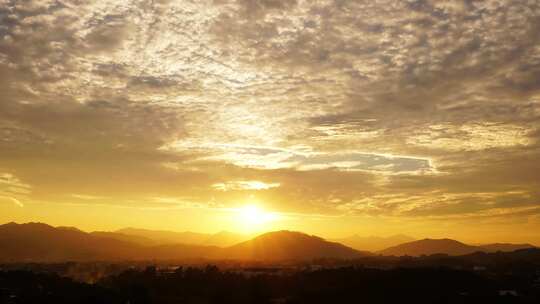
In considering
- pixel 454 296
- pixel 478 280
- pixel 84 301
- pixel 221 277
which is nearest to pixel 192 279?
pixel 221 277

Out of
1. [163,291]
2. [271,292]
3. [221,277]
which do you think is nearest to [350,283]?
[271,292]

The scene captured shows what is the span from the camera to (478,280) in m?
198

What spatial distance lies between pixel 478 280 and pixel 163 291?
5029 inches

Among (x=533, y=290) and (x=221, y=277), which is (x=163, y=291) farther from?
(x=533, y=290)

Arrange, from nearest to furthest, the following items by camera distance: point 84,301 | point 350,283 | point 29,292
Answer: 1. point 84,301
2. point 29,292
3. point 350,283

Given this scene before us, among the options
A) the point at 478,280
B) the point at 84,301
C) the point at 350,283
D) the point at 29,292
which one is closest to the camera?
the point at 84,301

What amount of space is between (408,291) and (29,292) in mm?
121936

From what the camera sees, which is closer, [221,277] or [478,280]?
[221,277]

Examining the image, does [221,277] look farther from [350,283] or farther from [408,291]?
[408,291]

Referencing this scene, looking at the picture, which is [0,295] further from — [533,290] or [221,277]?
[533,290]

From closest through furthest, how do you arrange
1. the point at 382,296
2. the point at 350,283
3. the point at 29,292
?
the point at 29,292, the point at 382,296, the point at 350,283

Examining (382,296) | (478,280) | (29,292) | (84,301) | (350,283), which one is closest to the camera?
(84,301)

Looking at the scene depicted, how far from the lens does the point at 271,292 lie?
165500mm

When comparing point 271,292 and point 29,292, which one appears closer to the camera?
point 29,292
